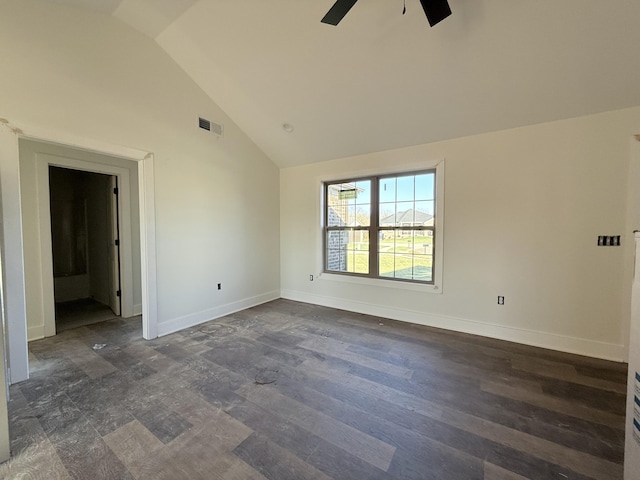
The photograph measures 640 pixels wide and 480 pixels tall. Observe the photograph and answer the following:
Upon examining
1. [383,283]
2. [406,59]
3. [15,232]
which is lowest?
[383,283]

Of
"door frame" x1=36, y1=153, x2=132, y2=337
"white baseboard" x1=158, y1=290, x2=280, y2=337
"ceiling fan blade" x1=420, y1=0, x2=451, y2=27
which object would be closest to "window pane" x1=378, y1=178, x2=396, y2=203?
"ceiling fan blade" x1=420, y1=0, x2=451, y2=27

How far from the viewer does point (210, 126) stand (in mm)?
3748

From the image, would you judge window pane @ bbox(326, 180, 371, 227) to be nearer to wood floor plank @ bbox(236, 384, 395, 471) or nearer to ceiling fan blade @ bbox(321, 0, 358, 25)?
ceiling fan blade @ bbox(321, 0, 358, 25)

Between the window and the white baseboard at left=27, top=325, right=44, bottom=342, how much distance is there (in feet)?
12.9

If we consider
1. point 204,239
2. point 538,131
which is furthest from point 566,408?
point 204,239

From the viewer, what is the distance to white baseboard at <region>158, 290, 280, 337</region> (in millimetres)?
3334

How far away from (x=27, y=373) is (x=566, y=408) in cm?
451

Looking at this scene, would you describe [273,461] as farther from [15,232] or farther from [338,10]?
[338,10]

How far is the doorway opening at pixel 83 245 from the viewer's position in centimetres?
422

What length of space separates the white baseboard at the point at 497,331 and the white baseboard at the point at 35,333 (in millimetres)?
3764

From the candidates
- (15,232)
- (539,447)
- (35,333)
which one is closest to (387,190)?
(539,447)

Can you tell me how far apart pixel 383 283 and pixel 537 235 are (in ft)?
6.50

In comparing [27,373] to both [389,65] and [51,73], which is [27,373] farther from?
[389,65]

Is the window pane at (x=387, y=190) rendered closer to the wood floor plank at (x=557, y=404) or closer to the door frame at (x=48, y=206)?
the wood floor plank at (x=557, y=404)
